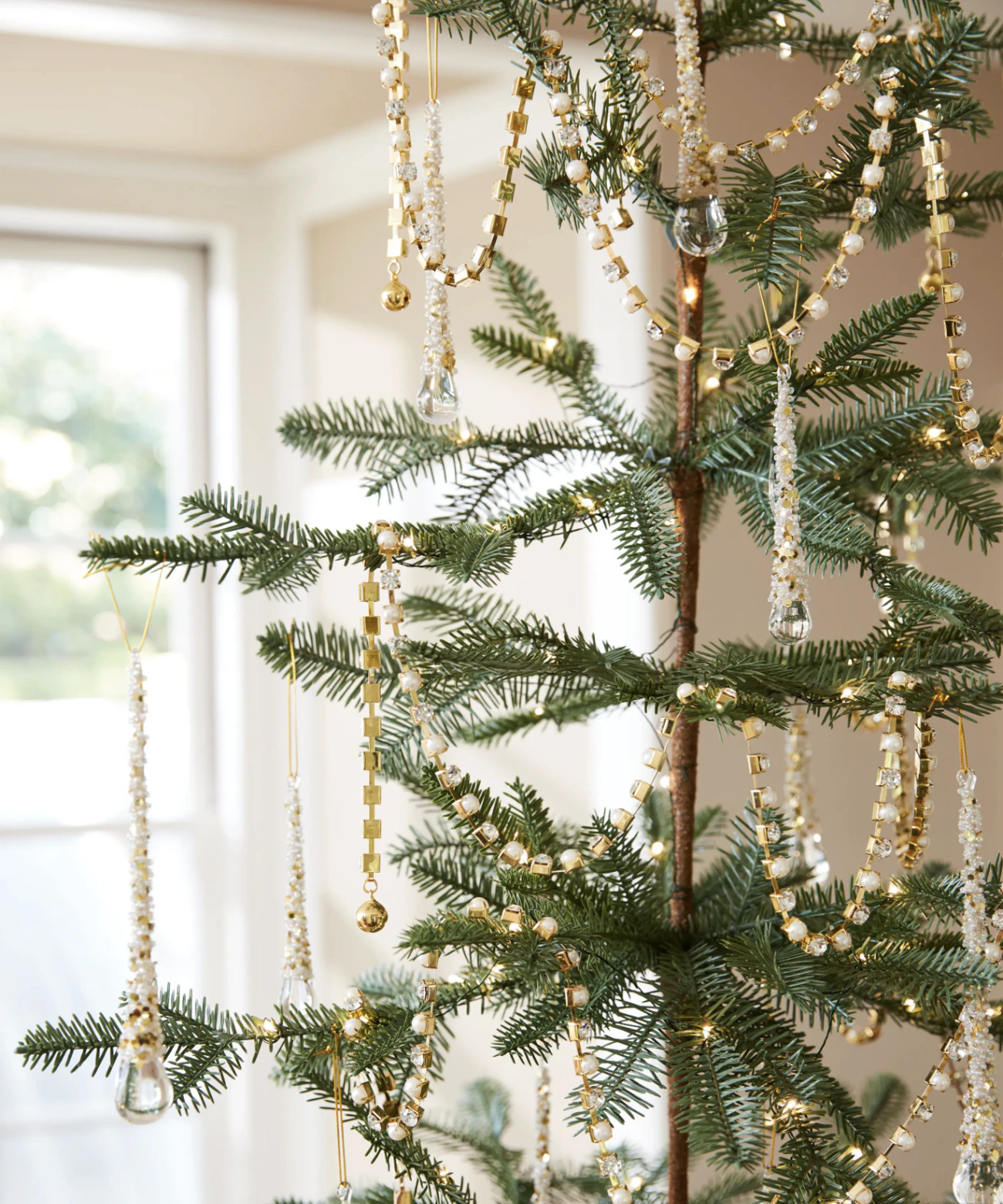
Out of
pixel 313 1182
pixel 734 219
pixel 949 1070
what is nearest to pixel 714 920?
pixel 949 1070

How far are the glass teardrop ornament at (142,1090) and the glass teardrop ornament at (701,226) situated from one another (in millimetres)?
494

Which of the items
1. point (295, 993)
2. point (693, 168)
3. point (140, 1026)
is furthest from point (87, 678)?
point (693, 168)

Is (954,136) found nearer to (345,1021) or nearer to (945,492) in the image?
(945,492)

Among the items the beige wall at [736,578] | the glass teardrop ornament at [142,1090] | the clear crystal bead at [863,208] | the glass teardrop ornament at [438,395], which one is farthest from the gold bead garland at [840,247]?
the beige wall at [736,578]

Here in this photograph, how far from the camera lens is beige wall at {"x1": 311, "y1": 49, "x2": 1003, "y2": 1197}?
1.41m

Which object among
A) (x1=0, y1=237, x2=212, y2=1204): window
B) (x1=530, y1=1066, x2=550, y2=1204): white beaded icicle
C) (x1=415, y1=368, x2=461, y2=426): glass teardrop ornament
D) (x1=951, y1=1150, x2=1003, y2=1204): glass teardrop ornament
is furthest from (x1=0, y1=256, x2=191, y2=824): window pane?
(x1=951, y1=1150, x2=1003, y2=1204): glass teardrop ornament

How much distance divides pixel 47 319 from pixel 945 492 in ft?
5.13

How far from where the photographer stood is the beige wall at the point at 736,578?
141 cm

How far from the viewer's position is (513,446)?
77 centimetres

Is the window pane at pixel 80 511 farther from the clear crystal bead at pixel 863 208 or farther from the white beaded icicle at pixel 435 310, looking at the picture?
the clear crystal bead at pixel 863 208

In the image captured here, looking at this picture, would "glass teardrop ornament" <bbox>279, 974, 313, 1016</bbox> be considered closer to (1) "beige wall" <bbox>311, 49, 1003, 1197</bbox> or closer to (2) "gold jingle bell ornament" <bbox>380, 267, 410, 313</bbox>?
(2) "gold jingle bell ornament" <bbox>380, 267, 410, 313</bbox>

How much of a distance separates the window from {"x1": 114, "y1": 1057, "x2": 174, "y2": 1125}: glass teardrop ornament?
51.3 inches

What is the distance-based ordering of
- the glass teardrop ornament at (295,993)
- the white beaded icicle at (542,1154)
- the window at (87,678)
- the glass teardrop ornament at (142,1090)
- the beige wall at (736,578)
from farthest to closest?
the window at (87,678)
the beige wall at (736,578)
the white beaded icicle at (542,1154)
the glass teardrop ornament at (295,993)
the glass teardrop ornament at (142,1090)

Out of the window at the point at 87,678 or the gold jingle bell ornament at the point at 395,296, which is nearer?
the gold jingle bell ornament at the point at 395,296
